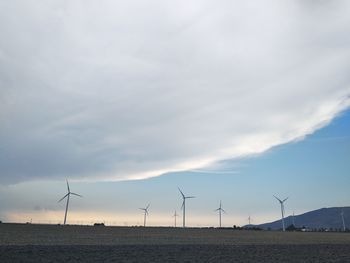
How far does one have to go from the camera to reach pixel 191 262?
41.6 metres

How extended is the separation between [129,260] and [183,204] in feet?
485

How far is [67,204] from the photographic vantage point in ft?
561

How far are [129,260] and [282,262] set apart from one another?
49.8 feet

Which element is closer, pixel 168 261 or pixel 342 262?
pixel 168 261

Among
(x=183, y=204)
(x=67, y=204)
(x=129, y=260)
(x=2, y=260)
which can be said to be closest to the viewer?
(x=2, y=260)

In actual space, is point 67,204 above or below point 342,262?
above

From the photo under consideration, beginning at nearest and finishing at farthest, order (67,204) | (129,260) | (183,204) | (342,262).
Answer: (129,260)
(342,262)
(67,204)
(183,204)

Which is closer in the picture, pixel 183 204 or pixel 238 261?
pixel 238 261

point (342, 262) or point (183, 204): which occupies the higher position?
point (183, 204)

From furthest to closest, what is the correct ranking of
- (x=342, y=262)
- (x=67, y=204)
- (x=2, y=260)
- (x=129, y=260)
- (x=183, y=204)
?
1. (x=183, y=204)
2. (x=67, y=204)
3. (x=342, y=262)
4. (x=129, y=260)
5. (x=2, y=260)

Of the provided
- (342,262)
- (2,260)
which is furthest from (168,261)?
(342,262)

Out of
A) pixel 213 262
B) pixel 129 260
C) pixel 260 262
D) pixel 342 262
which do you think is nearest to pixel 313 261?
pixel 342 262

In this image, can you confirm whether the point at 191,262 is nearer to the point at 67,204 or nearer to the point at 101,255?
the point at 101,255

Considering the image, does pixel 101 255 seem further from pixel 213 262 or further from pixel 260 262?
pixel 260 262
